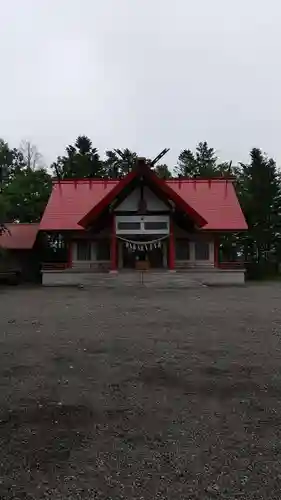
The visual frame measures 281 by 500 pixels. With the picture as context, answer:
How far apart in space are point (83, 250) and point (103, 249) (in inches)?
36.1

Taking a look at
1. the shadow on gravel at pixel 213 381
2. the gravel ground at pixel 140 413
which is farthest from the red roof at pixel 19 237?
the shadow on gravel at pixel 213 381

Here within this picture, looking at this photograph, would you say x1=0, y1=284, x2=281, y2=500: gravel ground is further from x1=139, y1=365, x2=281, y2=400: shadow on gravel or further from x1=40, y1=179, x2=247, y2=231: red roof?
x1=40, y1=179, x2=247, y2=231: red roof

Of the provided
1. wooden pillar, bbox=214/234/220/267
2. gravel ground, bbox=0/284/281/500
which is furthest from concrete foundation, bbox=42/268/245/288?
gravel ground, bbox=0/284/281/500

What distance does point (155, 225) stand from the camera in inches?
803

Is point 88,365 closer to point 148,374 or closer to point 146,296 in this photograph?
point 148,374

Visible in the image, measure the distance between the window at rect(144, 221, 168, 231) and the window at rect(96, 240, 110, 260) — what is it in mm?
2438

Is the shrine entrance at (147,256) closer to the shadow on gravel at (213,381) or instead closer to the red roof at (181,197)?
the red roof at (181,197)

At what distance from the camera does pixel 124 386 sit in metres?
4.44

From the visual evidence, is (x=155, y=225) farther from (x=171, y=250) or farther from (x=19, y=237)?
(x=19, y=237)

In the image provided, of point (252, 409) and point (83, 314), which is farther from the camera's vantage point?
point (83, 314)

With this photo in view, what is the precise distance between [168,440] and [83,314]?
6688 millimetres

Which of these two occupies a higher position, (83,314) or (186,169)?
(186,169)

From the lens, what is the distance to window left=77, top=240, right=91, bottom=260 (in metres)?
22.0

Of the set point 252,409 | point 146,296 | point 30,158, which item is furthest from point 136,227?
point 30,158
